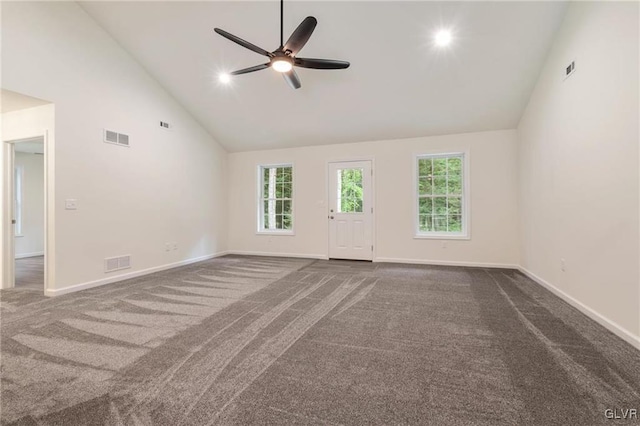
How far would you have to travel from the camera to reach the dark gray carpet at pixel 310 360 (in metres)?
1.46

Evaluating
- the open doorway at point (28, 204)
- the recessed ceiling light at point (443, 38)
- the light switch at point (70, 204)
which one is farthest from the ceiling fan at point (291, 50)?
the open doorway at point (28, 204)

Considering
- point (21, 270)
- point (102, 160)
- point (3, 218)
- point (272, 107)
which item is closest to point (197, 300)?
point (102, 160)

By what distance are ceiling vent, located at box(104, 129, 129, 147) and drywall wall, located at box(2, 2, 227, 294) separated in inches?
2.8

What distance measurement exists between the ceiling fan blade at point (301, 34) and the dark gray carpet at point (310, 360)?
2605 mm

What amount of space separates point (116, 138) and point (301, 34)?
3.20 m

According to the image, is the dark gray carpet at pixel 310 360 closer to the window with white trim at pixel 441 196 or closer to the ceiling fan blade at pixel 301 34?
the window with white trim at pixel 441 196

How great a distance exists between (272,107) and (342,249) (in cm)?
305

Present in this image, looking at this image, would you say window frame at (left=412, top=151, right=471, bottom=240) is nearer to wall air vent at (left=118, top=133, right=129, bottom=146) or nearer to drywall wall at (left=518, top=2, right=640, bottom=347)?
drywall wall at (left=518, top=2, right=640, bottom=347)

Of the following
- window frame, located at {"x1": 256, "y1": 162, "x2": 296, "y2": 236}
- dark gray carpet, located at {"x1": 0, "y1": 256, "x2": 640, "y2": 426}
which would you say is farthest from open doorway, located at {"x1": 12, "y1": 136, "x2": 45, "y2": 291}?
window frame, located at {"x1": 256, "y1": 162, "x2": 296, "y2": 236}

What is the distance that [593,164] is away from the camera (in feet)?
8.52

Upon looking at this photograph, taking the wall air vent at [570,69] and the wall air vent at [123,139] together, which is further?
the wall air vent at [123,139]

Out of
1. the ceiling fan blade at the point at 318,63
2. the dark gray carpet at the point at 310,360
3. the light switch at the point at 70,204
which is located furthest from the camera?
the light switch at the point at 70,204

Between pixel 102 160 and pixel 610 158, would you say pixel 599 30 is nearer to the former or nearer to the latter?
pixel 610 158

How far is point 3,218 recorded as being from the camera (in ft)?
12.3
